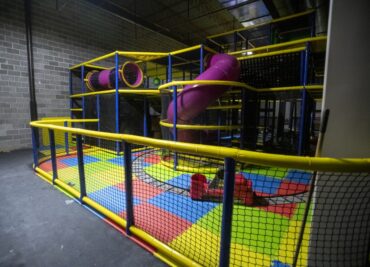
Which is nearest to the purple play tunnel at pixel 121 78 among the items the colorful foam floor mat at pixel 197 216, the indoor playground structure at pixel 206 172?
the indoor playground structure at pixel 206 172

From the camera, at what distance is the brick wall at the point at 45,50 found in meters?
4.57

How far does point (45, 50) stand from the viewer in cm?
513

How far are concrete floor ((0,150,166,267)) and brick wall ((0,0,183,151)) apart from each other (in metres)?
3.19

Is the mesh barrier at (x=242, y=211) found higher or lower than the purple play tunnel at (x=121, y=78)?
lower

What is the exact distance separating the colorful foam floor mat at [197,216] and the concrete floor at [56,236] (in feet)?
0.68

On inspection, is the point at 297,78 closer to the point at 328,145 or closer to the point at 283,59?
the point at 283,59

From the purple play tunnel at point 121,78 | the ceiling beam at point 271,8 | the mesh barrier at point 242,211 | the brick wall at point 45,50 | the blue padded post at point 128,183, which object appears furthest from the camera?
the ceiling beam at point 271,8

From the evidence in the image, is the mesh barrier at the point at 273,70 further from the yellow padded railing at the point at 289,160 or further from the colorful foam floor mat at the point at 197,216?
the yellow padded railing at the point at 289,160

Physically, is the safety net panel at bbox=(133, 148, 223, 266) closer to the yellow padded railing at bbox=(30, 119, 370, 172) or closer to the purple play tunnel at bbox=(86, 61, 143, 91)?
the yellow padded railing at bbox=(30, 119, 370, 172)

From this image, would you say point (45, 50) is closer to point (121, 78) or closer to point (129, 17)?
point (121, 78)

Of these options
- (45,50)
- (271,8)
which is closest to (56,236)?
(45,50)

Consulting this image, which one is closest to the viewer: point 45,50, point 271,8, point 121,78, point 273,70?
point 273,70

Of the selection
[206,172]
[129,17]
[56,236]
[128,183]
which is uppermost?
[129,17]

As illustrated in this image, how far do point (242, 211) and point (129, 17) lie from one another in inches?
300
